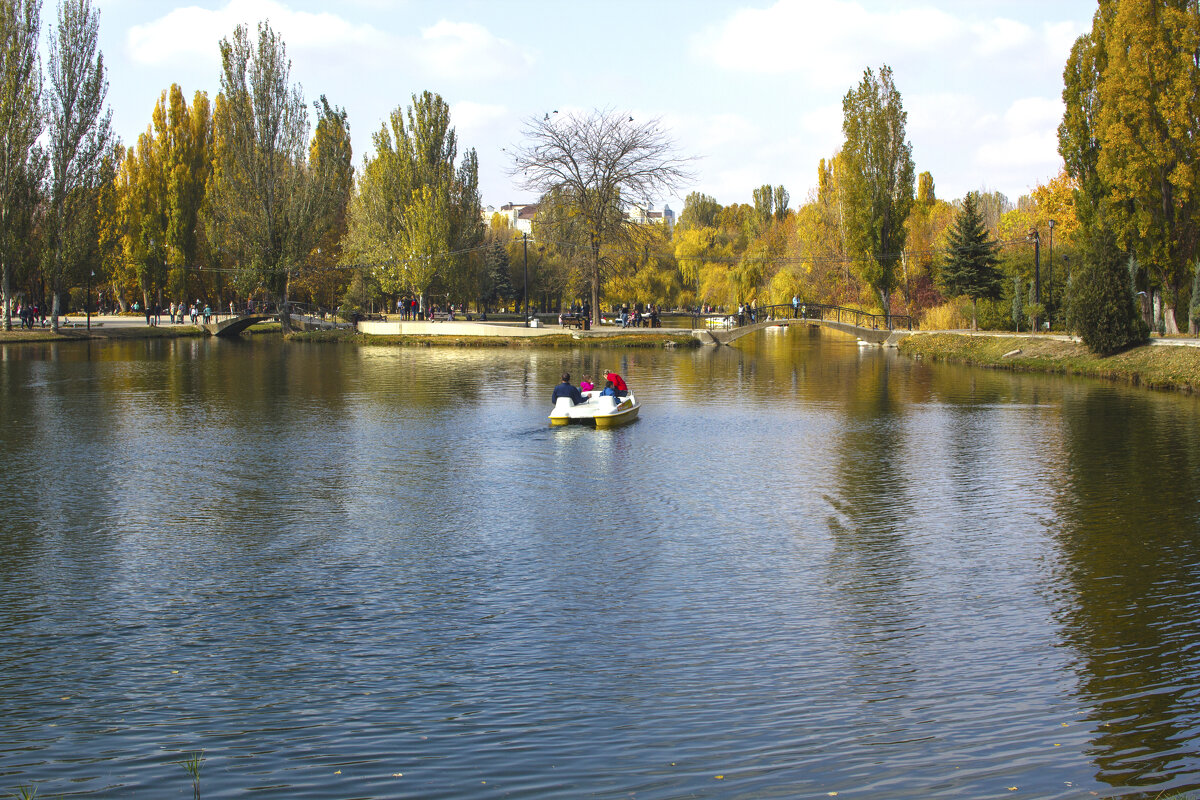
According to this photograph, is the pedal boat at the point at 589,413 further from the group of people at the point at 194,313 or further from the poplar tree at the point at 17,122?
the group of people at the point at 194,313

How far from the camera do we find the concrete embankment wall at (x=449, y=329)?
66.2 metres

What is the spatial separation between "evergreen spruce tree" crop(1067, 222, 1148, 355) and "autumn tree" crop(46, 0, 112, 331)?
188 feet

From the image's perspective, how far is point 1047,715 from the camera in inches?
361

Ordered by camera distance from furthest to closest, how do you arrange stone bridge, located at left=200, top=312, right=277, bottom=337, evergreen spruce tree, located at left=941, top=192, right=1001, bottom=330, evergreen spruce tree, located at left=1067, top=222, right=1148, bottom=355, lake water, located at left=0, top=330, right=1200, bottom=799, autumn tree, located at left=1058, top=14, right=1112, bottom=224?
stone bridge, located at left=200, top=312, right=277, bottom=337 < evergreen spruce tree, located at left=941, top=192, right=1001, bottom=330 < autumn tree, located at left=1058, top=14, right=1112, bottom=224 < evergreen spruce tree, located at left=1067, top=222, right=1148, bottom=355 < lake water, located at left=0, top=330, right=1200, bottom=799

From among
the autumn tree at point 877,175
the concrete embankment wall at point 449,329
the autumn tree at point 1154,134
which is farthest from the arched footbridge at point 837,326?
the autumn tree at point 1154,134

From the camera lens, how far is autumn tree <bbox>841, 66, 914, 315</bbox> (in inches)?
2499

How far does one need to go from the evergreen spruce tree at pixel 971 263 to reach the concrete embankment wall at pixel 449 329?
80.9 feet

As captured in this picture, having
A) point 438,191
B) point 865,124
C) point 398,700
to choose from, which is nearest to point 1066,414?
point 398,700

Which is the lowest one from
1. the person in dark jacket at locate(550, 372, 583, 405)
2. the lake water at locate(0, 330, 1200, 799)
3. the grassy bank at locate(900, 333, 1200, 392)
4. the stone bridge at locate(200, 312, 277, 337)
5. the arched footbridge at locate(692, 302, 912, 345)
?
the lake water at locate(0, 330, 1200, 799)

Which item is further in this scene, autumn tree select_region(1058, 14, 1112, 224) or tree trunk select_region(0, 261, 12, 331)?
tree trunk select_region(0, 261, 12, 331)

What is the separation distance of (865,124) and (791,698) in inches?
2359

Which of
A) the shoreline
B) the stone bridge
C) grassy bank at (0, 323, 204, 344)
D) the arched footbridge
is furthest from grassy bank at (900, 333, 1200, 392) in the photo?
grassy bank at (0, 323, 204, 344)

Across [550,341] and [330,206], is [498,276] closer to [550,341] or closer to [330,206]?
[330,206]

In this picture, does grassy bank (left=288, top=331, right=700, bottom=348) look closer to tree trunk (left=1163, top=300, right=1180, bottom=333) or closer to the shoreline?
the shoreline
